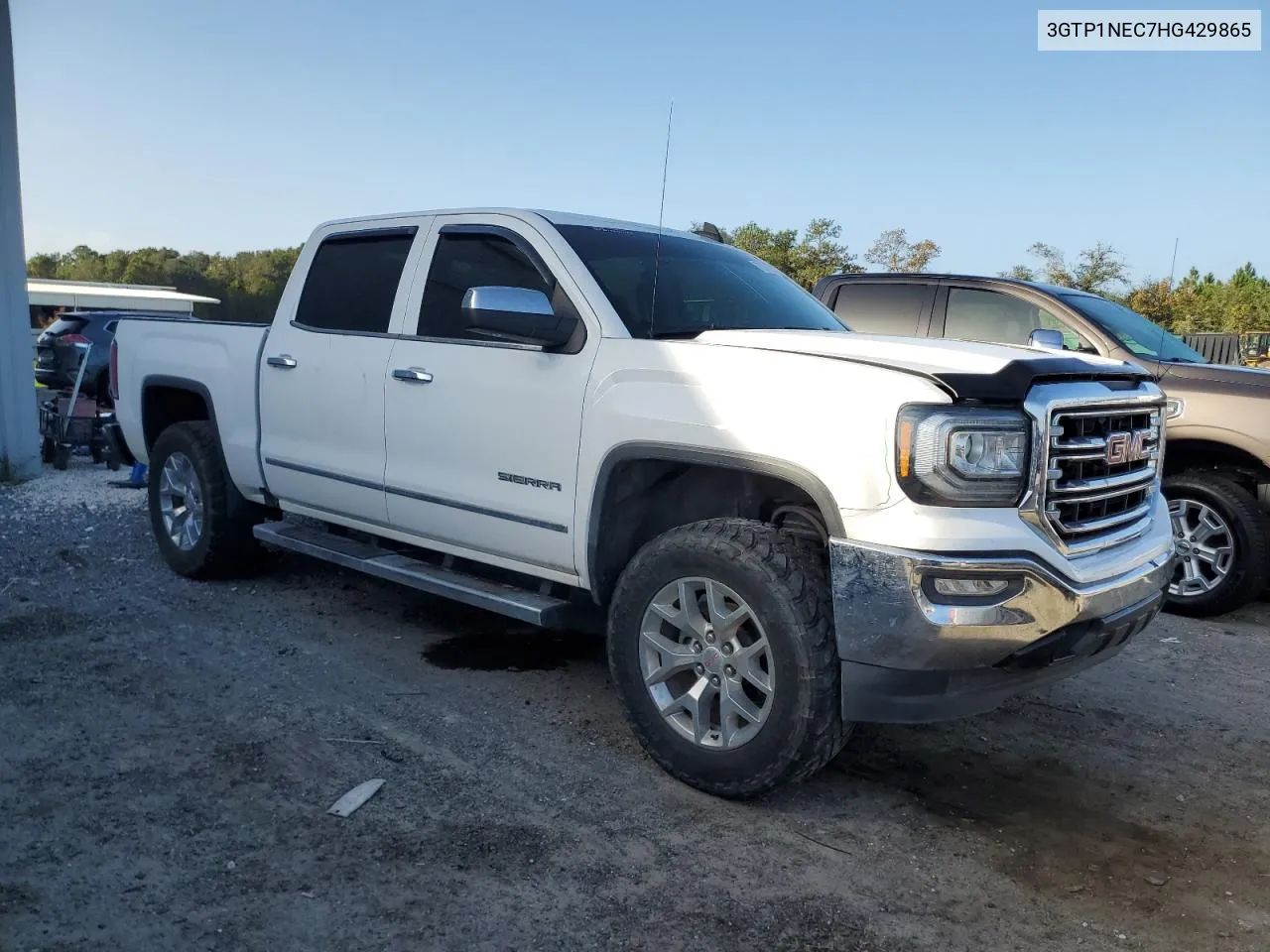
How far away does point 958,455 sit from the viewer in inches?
123

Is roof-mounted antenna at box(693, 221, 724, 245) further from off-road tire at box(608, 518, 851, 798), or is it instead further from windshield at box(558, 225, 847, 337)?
off-road tire at box(608, 518, 851, 798)

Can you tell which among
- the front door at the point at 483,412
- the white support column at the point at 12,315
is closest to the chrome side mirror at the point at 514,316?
the front door at the point at 483,412

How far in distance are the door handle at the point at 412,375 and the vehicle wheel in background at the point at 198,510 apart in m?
1.86

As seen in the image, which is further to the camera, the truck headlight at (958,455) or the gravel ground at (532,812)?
the truck headlight at (958,455)

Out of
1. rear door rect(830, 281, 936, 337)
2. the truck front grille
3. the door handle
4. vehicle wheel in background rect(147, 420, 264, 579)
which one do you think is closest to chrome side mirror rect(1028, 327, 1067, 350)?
the truck front grille

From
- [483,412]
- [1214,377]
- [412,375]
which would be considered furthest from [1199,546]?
[412,375]

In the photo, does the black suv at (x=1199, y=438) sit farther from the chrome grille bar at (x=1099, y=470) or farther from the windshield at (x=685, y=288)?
the chrome grille bar at (x=1099, y=470)

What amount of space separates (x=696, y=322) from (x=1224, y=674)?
336 centimetres

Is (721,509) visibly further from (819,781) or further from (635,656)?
(819,781)


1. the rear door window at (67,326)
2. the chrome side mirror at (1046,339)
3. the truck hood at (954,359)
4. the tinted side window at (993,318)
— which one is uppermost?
the tinted side window at (993,318)

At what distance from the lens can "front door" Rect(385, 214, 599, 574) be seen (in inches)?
160

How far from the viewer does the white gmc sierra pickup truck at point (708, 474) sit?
3145mm

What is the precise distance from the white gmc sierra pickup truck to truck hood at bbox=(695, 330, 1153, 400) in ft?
0.05

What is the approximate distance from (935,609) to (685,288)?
1992 mm
